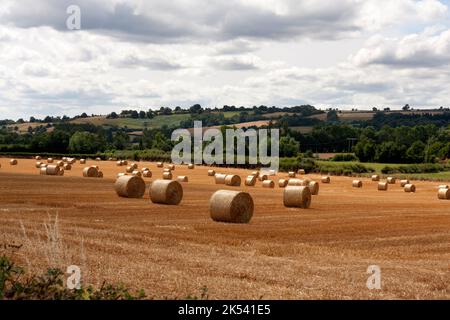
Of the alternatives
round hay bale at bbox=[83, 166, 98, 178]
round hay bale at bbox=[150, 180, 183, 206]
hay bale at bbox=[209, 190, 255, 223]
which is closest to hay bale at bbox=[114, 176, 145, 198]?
round hay bale at bbox=[150, 180, 183, 206]

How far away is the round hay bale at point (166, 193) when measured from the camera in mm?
35562

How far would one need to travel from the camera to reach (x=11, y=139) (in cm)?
14362

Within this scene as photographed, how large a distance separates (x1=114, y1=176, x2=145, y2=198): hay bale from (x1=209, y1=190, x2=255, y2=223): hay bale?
10.8 meters

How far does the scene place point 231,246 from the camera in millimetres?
20984

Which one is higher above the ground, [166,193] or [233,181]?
[166,193]

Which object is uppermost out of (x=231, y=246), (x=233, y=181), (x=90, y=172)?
(x=90, y=172)

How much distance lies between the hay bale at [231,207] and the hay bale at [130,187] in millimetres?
10834

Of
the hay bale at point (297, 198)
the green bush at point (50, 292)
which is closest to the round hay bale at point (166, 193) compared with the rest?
the hay bale at point (297, 198)

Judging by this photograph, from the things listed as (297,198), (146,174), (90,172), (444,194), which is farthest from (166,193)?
(146,174)

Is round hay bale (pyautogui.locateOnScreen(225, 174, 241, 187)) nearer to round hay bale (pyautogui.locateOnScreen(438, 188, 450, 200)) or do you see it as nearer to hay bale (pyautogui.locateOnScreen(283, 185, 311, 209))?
round hay bale (pyautogui.locateOnScreen(438, 188, 450, 200))

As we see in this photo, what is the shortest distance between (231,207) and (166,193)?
776cm

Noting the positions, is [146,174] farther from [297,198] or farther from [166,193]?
[166,193]

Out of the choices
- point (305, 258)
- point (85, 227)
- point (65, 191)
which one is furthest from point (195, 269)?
point (65, 191)
